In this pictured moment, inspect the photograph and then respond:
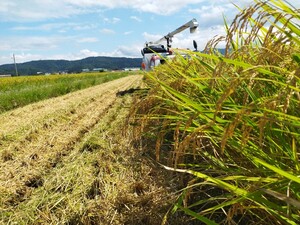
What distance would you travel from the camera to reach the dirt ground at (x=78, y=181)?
7.21 ft

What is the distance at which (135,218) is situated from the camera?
2.04 metres

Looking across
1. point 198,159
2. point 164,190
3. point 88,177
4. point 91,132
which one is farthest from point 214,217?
point 91,132

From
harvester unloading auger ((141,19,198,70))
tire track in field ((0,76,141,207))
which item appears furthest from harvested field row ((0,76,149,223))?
harvester unloading auger ((141,19,198,70))

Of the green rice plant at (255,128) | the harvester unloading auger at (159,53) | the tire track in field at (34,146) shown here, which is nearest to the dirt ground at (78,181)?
the tire track in field at (34,146)

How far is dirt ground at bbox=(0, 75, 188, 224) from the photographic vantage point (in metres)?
2.20

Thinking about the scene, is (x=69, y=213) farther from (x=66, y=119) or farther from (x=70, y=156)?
(x=66, y=119)

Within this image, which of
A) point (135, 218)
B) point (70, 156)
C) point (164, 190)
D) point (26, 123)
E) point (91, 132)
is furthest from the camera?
point (26, 123)

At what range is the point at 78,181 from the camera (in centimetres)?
284

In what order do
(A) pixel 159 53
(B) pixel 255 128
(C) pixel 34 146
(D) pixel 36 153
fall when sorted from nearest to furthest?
1. (B) pixel 255 128
2. (D) pixel 36 153
3. (C) pixel 34 146
4. (A) pixel 159 53

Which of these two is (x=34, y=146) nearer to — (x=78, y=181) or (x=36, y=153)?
(x=36, y=153)

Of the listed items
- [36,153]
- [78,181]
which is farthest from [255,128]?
[36,153]

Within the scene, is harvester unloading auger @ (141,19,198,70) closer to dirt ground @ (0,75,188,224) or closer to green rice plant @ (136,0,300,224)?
dirt ground @ (0,75,188,224)

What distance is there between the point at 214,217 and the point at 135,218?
0.47m

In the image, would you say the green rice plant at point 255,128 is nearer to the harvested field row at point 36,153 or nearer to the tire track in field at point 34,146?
the harvested field row at point 36,153
